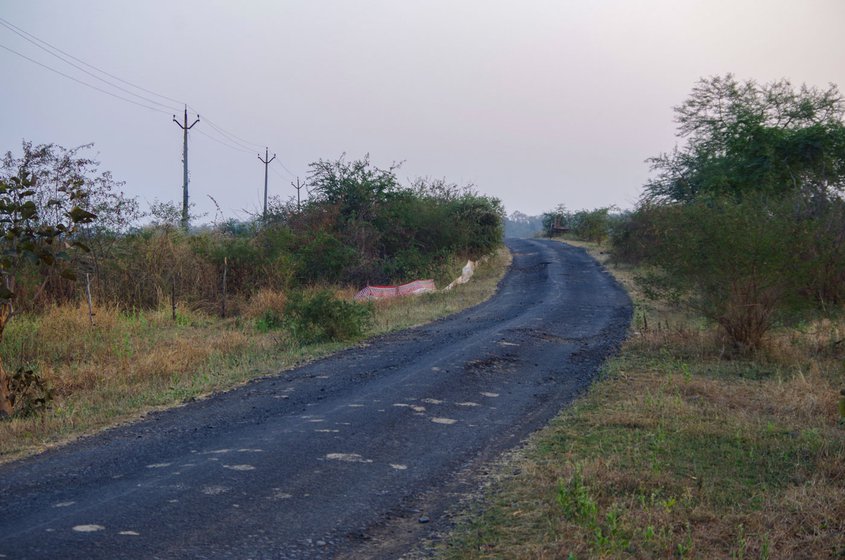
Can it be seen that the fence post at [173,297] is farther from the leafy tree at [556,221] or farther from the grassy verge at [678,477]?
the leafy tree at [556,221]

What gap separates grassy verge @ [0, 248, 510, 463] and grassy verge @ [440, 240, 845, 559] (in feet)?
15.5

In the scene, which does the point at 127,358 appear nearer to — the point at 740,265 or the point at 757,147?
the point at 740,265

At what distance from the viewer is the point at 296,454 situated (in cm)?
718

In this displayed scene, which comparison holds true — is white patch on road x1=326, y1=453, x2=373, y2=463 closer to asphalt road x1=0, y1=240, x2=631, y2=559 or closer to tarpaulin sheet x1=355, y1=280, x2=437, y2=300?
asphalt road x1=0, y1=240, x2=631, y2=559

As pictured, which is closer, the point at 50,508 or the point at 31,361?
the point at 50,508

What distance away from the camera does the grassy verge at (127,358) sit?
348 inches

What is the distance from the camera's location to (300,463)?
6.90 meters

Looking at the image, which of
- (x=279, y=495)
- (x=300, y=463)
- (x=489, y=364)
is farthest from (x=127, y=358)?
(x=279, y=495)

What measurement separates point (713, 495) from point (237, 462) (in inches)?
156

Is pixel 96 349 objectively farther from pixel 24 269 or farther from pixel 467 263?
pixel 467 263

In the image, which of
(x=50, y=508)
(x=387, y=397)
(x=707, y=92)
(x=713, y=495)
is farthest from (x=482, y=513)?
(x=707, y=92)

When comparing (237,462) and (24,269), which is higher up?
(24,269)

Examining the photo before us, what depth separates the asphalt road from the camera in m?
5.16

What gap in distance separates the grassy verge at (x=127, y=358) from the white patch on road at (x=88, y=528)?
2.40 meters
